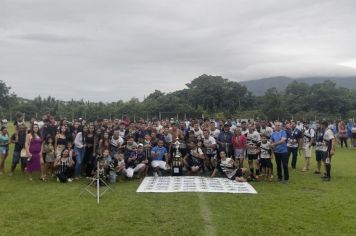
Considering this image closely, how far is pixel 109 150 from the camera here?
1301 cm

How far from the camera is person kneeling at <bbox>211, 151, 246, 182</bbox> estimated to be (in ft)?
41.3

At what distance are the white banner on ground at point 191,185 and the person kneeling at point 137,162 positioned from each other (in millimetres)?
462

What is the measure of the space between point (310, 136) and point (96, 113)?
37.6m

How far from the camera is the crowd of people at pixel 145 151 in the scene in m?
12.3

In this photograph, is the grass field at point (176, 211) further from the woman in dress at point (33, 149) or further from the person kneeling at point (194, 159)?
the person kneeling at point (194, 159)

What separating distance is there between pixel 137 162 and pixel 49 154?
276 centimetres

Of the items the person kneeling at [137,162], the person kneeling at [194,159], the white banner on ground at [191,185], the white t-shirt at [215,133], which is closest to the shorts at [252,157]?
the white banner on ground at [191,185]

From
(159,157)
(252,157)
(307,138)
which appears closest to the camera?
(252,157)

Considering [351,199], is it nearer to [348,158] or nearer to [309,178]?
[309,178]

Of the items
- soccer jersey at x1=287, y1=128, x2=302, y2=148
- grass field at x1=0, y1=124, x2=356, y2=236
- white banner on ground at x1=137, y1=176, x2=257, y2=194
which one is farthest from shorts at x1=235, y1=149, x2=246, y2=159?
soccer jersey at x1=287, y1=128, x2=302, y2=148

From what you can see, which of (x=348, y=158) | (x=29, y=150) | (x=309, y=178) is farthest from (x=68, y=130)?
(x=348, y=158)

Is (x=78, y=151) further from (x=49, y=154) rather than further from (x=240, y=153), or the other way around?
(x=240, y=153)

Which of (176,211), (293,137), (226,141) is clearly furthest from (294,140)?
(176,211)

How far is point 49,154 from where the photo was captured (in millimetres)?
12172
